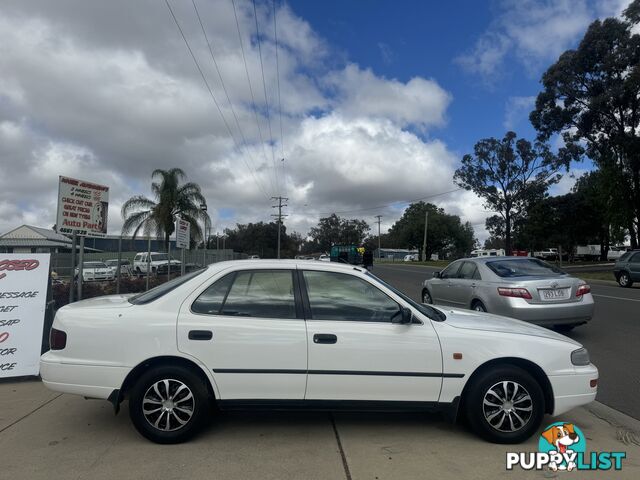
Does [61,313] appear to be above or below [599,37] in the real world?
below

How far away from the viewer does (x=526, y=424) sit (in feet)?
13.1

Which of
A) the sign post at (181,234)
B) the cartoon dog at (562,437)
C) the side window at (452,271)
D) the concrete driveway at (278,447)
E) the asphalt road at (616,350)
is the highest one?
the sign post at (181,234)

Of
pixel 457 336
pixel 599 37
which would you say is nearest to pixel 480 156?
pixel 599 37

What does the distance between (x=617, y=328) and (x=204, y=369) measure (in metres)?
8.71

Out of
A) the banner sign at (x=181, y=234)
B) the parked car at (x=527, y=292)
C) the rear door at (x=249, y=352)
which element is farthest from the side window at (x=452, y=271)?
the banner sign at (x=181, y=234)

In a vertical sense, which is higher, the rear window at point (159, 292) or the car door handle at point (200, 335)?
the rear window at point (159, 292)

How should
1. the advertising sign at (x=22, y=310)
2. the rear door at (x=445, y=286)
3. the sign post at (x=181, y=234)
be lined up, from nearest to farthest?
the advertising sign at (x=22, y=310)
the rear door at (x=445, y=286)
the sign post at (x=181, y=234)

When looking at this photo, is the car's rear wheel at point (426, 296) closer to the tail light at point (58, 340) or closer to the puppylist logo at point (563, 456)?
the puppylist logo at point (563, 456)

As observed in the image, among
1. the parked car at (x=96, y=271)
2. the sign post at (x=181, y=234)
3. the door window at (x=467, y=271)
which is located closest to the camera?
the door window at (x=467, y=271)

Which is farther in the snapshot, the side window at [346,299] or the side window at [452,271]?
the side window at [452,271]

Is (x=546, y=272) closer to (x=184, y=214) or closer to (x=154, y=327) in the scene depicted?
(x=154, y=327)

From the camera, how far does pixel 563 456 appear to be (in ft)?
12.6

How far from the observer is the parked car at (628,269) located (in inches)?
761

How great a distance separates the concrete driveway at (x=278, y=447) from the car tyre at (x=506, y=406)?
0.12m
